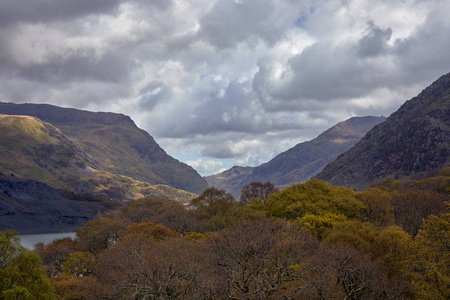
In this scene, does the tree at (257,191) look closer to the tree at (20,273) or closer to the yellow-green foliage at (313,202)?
the yellow-green foliage at (313,202)

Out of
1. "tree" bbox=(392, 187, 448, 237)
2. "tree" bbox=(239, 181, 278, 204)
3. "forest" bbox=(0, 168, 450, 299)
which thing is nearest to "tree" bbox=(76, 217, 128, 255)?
"forest" bbox=(0, 168, 450, 299)

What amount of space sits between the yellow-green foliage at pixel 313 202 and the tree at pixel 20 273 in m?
63.5

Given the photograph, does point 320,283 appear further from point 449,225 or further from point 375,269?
point 449,225

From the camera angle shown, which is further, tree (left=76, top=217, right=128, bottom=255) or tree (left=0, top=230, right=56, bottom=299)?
tree (left=76, top=217, right=128, bottom=255)

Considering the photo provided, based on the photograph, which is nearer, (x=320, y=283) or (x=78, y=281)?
(x=320, y=283)

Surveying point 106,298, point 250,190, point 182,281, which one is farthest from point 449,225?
point 250,190

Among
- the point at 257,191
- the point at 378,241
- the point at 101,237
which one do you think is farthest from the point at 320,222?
the point at 257,191

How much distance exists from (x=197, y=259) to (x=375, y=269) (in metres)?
27.9

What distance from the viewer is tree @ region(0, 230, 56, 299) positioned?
47.6m

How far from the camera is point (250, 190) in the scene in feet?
564

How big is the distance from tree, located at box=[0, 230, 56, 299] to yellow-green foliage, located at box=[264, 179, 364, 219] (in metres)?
63.5

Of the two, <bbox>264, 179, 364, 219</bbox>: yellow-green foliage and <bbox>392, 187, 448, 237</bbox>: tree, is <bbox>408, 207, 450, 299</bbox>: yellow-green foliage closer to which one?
<bbox>392, 187, 448, 237</bbox>: tree

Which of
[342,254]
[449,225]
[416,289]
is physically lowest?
[416,289]

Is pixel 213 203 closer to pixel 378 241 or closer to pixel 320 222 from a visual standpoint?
pixel 320 222
